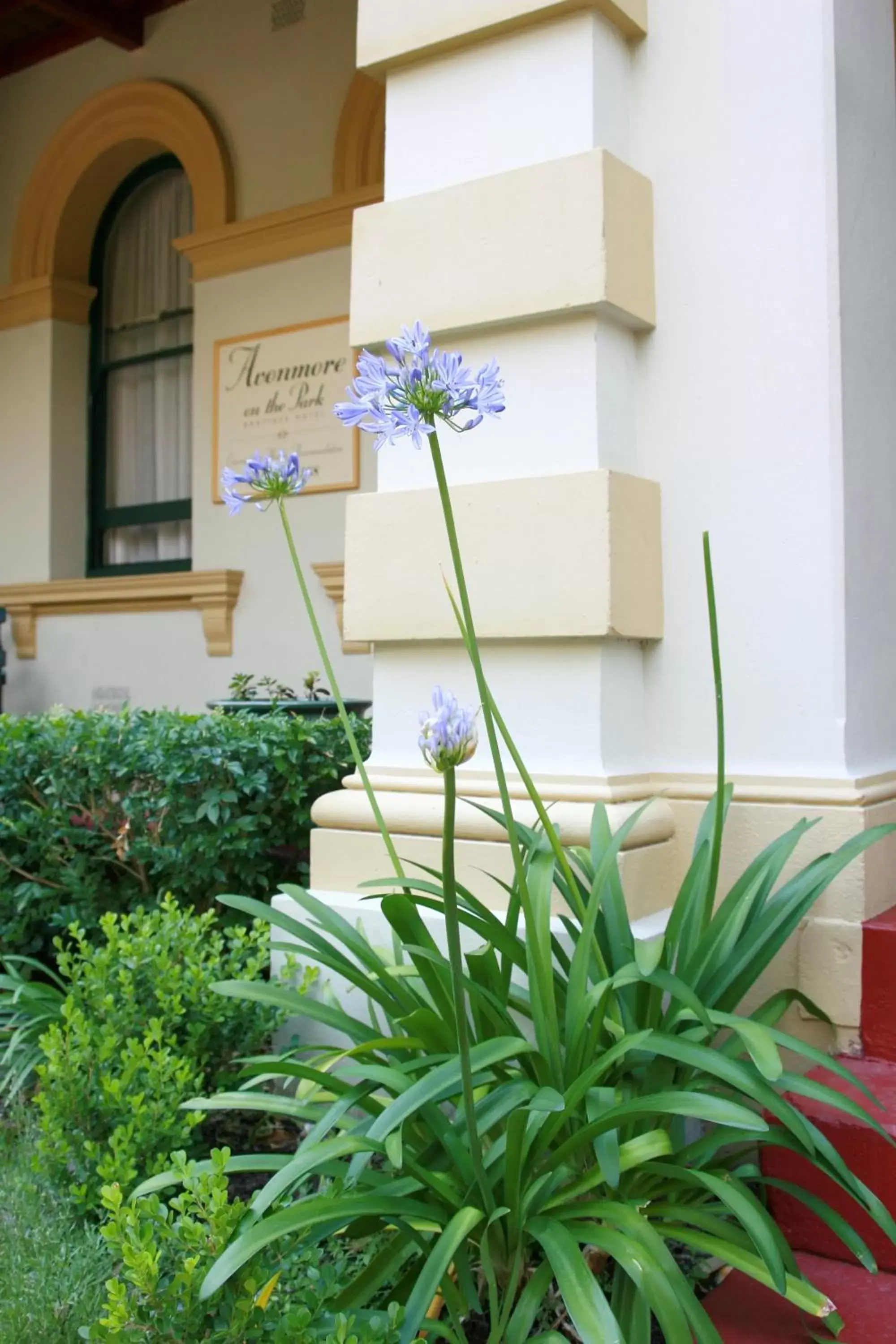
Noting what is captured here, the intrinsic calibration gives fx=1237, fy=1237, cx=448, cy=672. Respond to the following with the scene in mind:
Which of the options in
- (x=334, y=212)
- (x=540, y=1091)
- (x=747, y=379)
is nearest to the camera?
(x=540, y=1091)

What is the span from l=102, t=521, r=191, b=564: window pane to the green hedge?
4607 millimetres

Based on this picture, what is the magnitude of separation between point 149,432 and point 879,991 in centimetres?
709

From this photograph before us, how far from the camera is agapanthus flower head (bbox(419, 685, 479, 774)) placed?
1.24m

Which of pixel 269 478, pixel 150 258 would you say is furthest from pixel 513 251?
pixel 150 258

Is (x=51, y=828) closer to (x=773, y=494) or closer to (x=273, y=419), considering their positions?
(x=773, y=494)

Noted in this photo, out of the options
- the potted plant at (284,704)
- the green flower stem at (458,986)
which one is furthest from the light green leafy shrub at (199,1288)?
the potted plant at (284,704)

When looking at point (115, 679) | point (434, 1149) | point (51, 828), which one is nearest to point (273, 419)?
point (115, 679)

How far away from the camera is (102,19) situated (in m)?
7.56

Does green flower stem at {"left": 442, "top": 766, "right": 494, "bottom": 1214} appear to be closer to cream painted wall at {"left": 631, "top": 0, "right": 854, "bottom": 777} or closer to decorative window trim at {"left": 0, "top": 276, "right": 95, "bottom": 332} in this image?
cream painted wall at {"left": 631, "top": 0, "right": 854, "bottom": 777}

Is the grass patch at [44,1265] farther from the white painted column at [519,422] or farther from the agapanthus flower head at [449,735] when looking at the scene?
the agapanthus flower head at [449,735]

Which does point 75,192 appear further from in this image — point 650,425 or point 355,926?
point 355,926

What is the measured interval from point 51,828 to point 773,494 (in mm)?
2141

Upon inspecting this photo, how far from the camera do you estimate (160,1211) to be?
1648mm

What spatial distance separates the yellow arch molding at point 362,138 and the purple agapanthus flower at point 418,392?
5.46m
